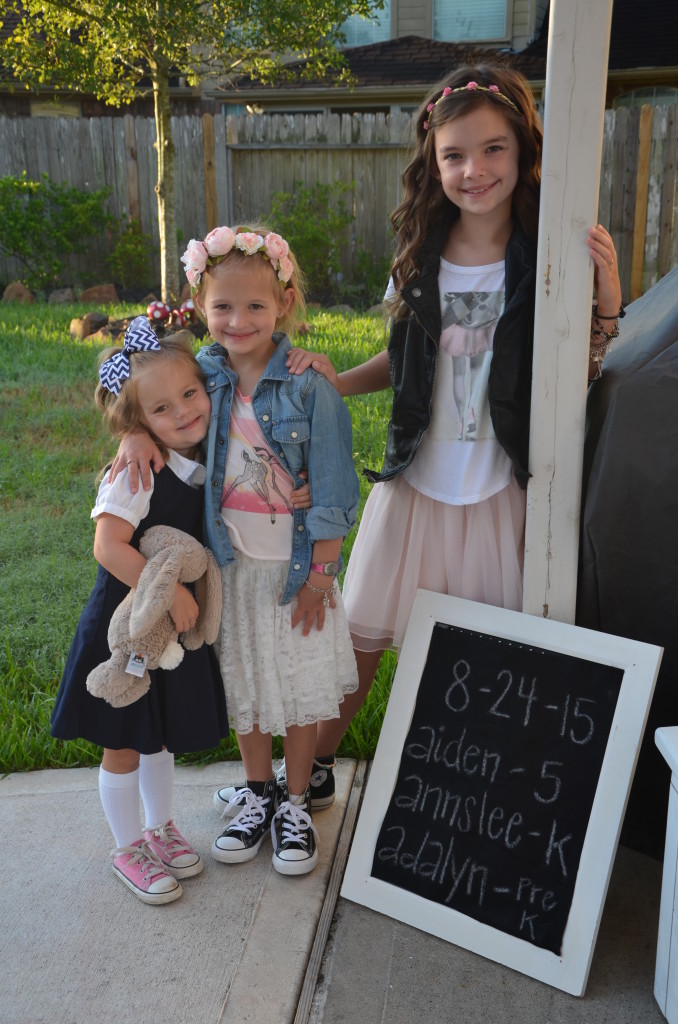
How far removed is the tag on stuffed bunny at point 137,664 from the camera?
205 centimetres

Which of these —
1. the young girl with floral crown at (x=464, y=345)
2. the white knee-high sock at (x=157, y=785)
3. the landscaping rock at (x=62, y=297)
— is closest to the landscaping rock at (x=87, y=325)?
the landscaping rock at (x=62, y=297)

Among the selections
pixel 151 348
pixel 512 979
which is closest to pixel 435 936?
pixel 512 979

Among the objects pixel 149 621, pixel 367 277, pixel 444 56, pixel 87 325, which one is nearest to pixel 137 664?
pixel 149 621

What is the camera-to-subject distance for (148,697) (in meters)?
2.14

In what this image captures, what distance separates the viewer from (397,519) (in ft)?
7.76

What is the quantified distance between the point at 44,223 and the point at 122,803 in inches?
364

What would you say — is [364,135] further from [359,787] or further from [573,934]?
[573,934]

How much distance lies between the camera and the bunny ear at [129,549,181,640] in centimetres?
200

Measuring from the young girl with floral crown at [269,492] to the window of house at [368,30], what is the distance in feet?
45.2

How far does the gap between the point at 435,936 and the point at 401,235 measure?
65.5 inches

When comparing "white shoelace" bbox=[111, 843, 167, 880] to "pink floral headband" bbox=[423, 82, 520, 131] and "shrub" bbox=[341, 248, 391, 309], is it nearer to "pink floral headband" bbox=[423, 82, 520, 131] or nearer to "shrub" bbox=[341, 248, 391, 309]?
"pink floral headband" bbox=[423, 82, 520, 131]

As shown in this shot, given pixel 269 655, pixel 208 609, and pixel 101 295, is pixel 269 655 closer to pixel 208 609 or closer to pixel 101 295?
pixel 208 609

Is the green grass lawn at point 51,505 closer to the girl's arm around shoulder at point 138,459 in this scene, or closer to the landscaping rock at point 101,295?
the girl's arm around shoulder at point 138,459

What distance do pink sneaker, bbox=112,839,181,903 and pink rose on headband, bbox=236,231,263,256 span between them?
146cm
